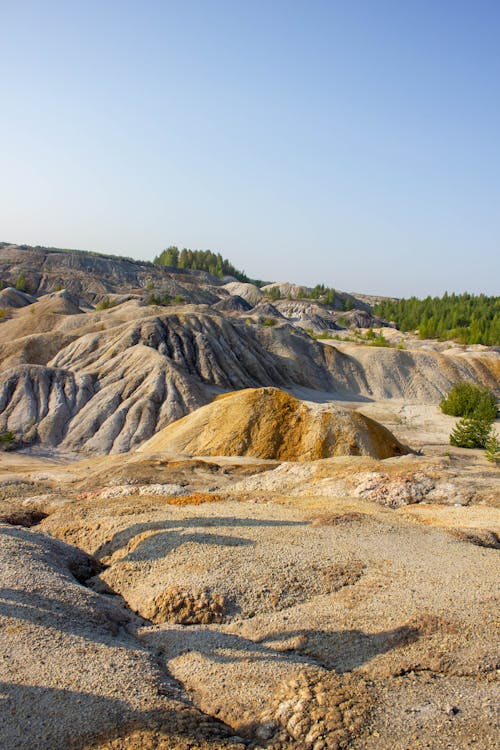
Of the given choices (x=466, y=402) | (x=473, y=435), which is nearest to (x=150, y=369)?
(x=473, y=435)

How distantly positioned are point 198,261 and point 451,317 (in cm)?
6982

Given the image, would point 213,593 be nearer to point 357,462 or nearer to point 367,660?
point 367,660

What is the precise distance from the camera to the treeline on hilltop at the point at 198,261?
505 ft

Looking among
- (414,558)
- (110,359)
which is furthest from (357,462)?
(110,359)

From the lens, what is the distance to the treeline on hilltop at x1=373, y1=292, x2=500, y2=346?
9836 cm

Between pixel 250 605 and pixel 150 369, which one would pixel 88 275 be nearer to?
pixel 150 369

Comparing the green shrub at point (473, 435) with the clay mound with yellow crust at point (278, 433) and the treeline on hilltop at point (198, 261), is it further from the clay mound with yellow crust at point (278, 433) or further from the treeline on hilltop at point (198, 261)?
the treeline on hilltop at point (198, 261)

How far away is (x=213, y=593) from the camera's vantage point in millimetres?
9438

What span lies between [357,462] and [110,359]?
1269 inches

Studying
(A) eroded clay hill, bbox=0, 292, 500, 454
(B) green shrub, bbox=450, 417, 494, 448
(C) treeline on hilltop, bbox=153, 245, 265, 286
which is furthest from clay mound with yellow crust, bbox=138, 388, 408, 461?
(C) treeline on hilltop, bbox=153, 245, 265, 286

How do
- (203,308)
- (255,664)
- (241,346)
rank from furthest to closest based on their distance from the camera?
1. (203,308)
2. (241,346)
3. (255,664)

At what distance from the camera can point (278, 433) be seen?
90.0 feet

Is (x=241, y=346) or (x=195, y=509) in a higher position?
(x=241, y=346)

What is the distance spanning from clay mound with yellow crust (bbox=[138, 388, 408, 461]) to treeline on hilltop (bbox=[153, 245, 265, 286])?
124759 mm
